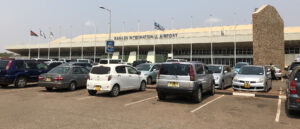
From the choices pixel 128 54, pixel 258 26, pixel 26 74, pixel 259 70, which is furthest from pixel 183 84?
pixel 128 54

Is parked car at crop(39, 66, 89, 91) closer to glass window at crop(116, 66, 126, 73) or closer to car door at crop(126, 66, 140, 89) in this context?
glass window at crop(116, 66, 126, 73)

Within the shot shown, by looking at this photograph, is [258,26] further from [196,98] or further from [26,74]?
[26,74]

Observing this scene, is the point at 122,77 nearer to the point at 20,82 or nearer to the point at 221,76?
the point at 221,76

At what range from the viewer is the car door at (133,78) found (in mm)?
11500

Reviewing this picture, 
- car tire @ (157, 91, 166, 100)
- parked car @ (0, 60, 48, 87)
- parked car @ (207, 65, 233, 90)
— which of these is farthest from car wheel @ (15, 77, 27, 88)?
parked car @ (207, 65, 233, 90)

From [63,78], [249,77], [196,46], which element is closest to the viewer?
[249,77]

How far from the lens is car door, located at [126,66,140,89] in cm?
1150

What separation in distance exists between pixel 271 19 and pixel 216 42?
16720mm

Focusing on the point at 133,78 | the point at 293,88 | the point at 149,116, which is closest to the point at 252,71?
the point at 293,88

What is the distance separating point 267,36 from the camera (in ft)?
112

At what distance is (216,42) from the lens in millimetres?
51125

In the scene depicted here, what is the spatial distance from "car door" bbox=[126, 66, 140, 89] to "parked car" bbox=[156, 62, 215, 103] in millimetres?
2670

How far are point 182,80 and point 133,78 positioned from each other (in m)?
3.92

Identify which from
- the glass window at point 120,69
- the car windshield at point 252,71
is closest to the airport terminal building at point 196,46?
the car windshield at point 252,71
